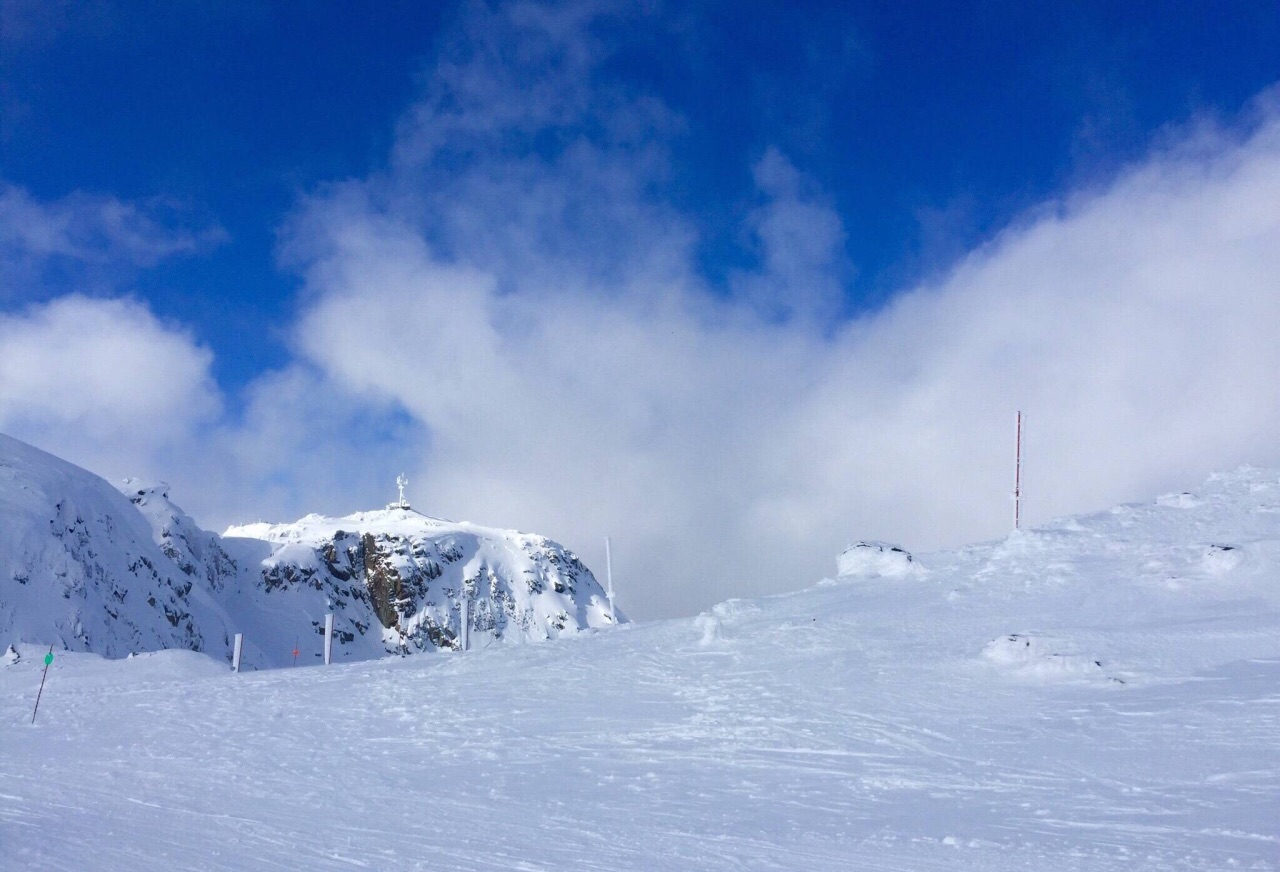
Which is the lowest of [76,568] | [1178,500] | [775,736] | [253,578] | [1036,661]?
[775,736]

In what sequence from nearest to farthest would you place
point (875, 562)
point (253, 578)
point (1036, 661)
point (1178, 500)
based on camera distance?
point (1036, 661) < point (1178, 500) < point (875, 562) < point (253, 578)

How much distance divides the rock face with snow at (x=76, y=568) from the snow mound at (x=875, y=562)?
33261 mm

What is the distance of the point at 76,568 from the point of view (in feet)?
141

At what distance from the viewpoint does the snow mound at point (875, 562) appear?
2059 cm

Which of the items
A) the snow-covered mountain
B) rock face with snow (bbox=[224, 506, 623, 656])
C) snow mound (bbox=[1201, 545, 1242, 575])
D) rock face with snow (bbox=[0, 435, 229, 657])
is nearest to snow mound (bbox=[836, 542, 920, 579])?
snow mound (bbox=[1201, 545, 1242, 575])

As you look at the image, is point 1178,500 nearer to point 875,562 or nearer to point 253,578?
point 875,562

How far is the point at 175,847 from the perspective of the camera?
6523 millimetres

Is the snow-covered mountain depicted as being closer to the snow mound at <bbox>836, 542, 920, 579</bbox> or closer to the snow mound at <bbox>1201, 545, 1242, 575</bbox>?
the snow mound at <bbox>836, 542, 920, 579</bbox>

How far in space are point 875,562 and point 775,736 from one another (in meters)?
11.5

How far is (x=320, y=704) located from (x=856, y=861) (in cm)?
1162

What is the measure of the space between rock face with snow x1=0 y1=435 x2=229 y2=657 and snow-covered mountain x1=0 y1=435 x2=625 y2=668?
10 centimetres

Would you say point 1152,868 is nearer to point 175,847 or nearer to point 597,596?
point 175,847

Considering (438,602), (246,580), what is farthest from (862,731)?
(438,602)

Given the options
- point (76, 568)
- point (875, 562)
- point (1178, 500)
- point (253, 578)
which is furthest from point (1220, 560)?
point (253, 578)
